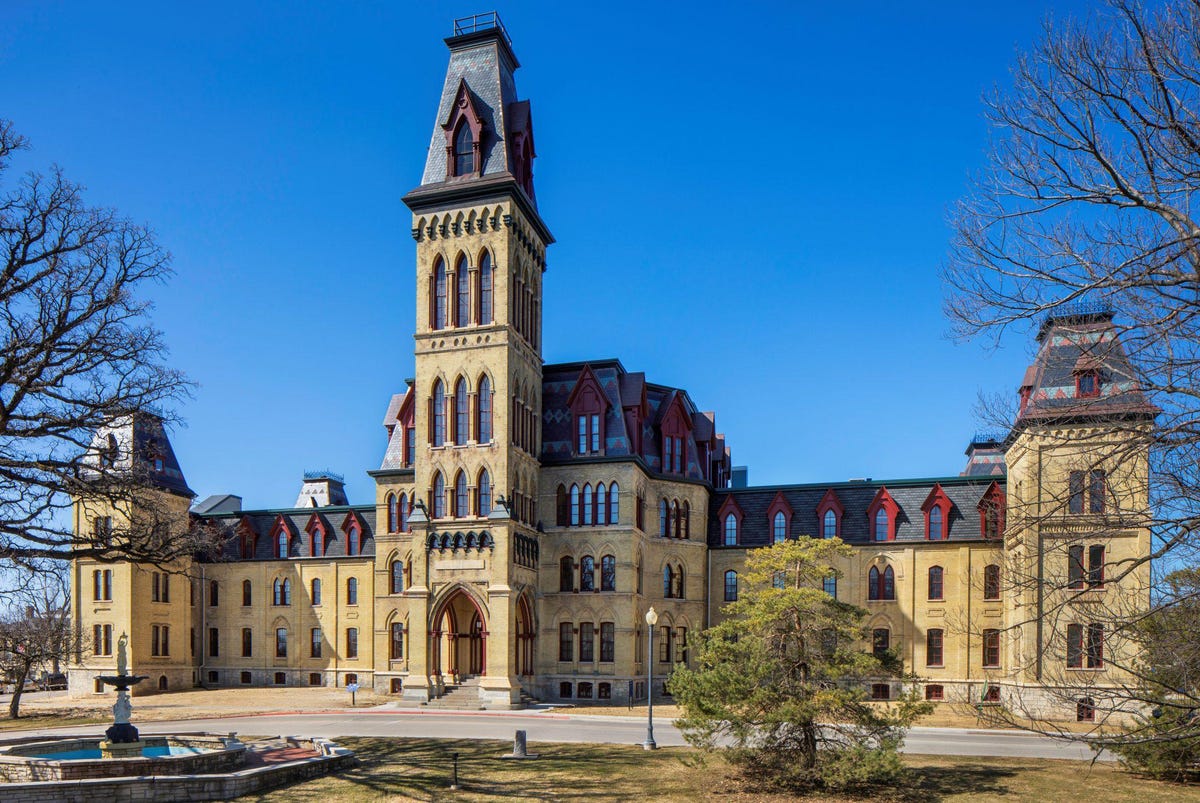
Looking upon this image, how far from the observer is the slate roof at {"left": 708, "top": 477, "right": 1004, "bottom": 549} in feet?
145

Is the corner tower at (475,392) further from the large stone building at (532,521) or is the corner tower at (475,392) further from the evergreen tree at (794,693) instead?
the evergreen tree at (794,693)

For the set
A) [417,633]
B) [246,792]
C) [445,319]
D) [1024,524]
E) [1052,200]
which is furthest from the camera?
[445,319]

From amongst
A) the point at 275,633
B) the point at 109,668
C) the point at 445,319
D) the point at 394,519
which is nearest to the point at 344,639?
the point at 275,633

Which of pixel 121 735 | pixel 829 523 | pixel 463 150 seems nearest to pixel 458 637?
pixel 829 523

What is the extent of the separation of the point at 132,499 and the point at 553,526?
84.9ft

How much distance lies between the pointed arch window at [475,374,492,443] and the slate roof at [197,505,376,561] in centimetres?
1430

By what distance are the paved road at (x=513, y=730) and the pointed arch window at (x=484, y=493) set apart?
9.02 m

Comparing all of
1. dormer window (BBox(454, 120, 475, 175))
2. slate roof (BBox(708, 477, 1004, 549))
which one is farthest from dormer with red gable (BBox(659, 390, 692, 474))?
dormer window (BBox(454, 120, 475, 175))

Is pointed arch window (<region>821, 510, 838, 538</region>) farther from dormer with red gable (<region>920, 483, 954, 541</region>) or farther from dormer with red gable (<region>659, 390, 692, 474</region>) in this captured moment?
dormer with red gable (<region>659, 390, 692, 474</region>)

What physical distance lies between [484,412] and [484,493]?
3.86m

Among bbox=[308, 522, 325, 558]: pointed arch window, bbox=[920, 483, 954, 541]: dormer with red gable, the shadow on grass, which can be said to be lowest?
the shadow on grass

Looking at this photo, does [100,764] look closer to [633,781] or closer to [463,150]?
[633,781]

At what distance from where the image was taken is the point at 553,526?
146 ft

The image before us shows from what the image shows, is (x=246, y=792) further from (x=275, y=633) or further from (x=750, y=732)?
(x=275, y=633)
